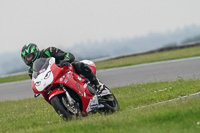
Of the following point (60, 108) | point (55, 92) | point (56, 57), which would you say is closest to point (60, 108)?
point (60, 108)

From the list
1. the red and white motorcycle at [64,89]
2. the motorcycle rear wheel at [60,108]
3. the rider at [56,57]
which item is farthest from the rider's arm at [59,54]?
the motorcycle rear wheel at [60,108]

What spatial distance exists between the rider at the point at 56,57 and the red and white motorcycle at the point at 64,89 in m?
0.19

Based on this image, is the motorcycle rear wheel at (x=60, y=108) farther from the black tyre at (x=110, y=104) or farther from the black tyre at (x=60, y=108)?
the black tyre at (x=110, y=104)

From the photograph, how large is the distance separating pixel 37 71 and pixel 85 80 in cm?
92

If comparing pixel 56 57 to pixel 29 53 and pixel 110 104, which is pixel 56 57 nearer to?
pixel 29 53

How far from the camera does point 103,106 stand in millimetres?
8242

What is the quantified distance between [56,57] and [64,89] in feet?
2.86

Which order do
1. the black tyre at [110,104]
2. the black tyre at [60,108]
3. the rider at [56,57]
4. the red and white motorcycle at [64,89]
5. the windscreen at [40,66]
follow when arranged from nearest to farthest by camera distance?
1. the black tyre at [60,108]
2. the red and white motorcycle at [64,89]
3. the windscreen at [40,66]
4. the rider at [56,57]
5. the black tyre at [110,104]

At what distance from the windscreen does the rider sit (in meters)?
0.24

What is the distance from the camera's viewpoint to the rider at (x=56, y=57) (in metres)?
7.84

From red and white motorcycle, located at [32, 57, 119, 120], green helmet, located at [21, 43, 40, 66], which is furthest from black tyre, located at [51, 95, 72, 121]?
green helmet, located at [21, 43, 40, 66]

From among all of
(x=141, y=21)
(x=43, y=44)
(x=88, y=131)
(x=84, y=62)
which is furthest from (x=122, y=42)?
(x=88, y=131)

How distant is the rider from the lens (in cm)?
784

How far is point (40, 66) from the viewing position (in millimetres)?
7625
